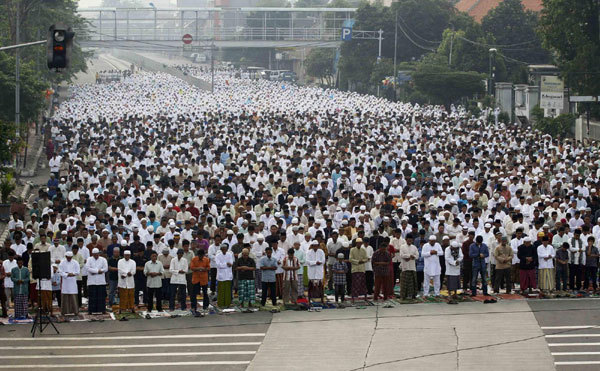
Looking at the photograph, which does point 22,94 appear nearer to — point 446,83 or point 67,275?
point 67,275

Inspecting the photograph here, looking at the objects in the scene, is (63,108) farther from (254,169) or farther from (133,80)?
(133,80)

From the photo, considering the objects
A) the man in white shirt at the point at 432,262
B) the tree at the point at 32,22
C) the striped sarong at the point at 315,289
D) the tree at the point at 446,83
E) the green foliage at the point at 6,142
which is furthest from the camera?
the tree at the point at 446,83

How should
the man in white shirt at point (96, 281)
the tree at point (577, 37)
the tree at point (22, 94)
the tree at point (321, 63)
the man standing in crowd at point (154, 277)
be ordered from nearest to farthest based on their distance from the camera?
1. the man in white shirt at point (96, 281)
2. the man standing in crowd at point (154, 277)
3. the tree at point (22, 94)
4. the tree at point (577, 37)
5. the tree at point (321, 63)

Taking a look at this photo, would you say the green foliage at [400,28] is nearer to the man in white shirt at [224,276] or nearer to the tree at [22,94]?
the tree at [22,94]

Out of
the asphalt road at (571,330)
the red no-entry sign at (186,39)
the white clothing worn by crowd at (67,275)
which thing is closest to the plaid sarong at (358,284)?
the asphalt road at (571,330)

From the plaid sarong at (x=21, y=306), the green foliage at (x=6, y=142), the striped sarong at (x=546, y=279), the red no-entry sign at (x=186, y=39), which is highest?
the red no-entry sign at (x=186, y=39)

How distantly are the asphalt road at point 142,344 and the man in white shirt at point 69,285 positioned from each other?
0.47m

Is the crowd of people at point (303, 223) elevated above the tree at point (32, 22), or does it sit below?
below

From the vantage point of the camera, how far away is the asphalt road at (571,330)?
1494 cm

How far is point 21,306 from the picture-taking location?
58.4ft

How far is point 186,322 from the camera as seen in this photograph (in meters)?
17.8

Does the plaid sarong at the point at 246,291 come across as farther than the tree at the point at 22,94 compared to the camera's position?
No

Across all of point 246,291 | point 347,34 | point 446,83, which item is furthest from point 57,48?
point 347,34

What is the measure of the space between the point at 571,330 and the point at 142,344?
20.7 ft
